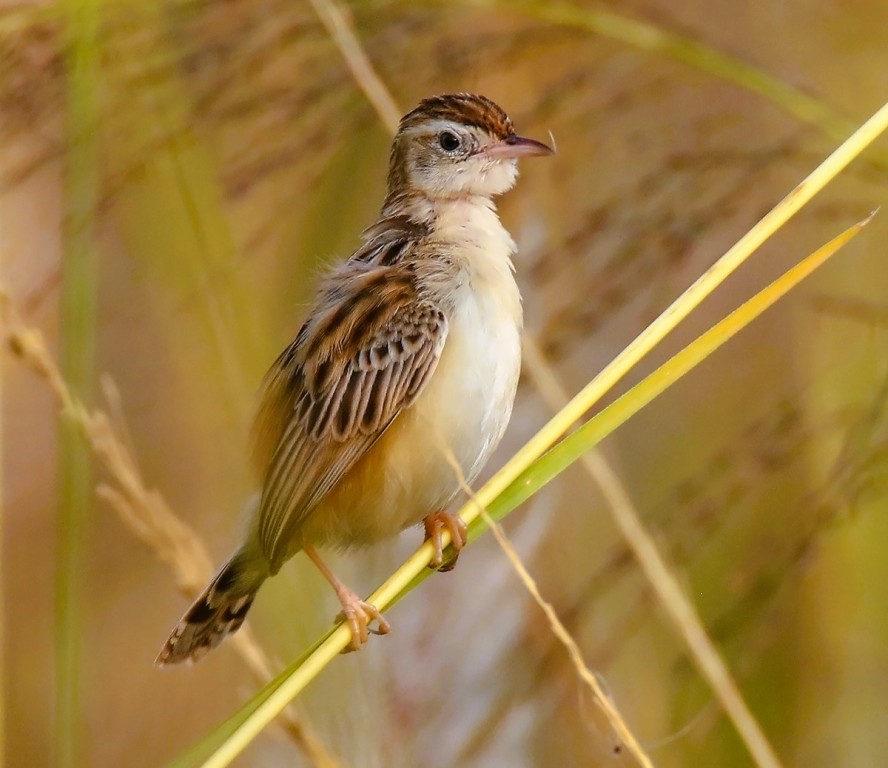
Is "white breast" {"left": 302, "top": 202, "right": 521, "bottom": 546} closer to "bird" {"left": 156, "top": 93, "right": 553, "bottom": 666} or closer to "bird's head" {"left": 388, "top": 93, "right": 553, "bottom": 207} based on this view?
"bird" {"left": 156, "top": 93, "right": 553, "bottom": 666}

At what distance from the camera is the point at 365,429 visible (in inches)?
86.5

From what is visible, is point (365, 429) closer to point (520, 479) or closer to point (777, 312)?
point (520, 479)

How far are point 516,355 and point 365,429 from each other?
35cm

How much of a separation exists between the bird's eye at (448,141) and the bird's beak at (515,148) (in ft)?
0.26

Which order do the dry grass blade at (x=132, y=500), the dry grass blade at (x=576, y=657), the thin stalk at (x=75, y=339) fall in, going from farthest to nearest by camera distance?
the thin stalk at (x=75, y=339)
the dry grass blade at (x=132, y=500)
the dry grass blade at (x=576, y=657)

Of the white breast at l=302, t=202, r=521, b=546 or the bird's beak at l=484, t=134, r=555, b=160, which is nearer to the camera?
the white breast at l=302, t=202, r=521, b=546

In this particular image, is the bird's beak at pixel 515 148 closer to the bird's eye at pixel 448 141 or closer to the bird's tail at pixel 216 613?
the bird's eye at pixel 448 141

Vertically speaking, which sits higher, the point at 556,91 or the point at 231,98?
the point at 231,98

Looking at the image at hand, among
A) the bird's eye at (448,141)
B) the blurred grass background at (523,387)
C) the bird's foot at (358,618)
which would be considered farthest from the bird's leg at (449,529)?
the bird's eye at (448,141)

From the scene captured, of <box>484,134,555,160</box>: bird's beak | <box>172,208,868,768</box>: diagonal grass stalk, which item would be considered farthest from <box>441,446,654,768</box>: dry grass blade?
<box>484,134,555,160</box>: bird's beak

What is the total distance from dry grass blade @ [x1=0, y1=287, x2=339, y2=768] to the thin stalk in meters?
0.14

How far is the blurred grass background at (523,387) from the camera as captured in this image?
236cm

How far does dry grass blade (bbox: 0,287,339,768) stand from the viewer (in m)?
1.79

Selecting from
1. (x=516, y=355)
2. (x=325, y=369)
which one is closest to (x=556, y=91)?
(x=516, y=355)
